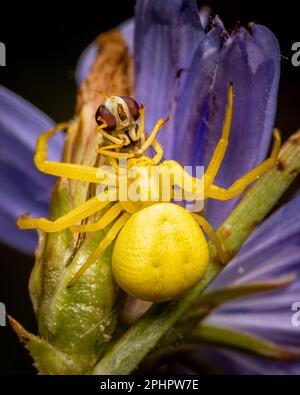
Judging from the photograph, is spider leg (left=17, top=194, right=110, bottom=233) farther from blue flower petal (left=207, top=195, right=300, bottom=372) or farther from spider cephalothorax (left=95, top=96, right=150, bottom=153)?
blue flower petal (left=207, top=195, right=300, bottom=372)

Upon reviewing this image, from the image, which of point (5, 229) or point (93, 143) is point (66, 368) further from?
point (5, 229)

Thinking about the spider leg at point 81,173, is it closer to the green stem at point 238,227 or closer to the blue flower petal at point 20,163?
the green stem at point 238,227

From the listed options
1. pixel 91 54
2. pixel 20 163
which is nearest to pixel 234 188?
pixel 20 163

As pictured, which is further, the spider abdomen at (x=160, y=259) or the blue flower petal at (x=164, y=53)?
the blue flower petal at (x=164, y=53)

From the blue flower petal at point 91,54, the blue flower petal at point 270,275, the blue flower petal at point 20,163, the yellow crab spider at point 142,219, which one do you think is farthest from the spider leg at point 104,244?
the blue flower petal at point 91,54

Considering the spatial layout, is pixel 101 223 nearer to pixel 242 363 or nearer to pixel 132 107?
pixel 132 107
